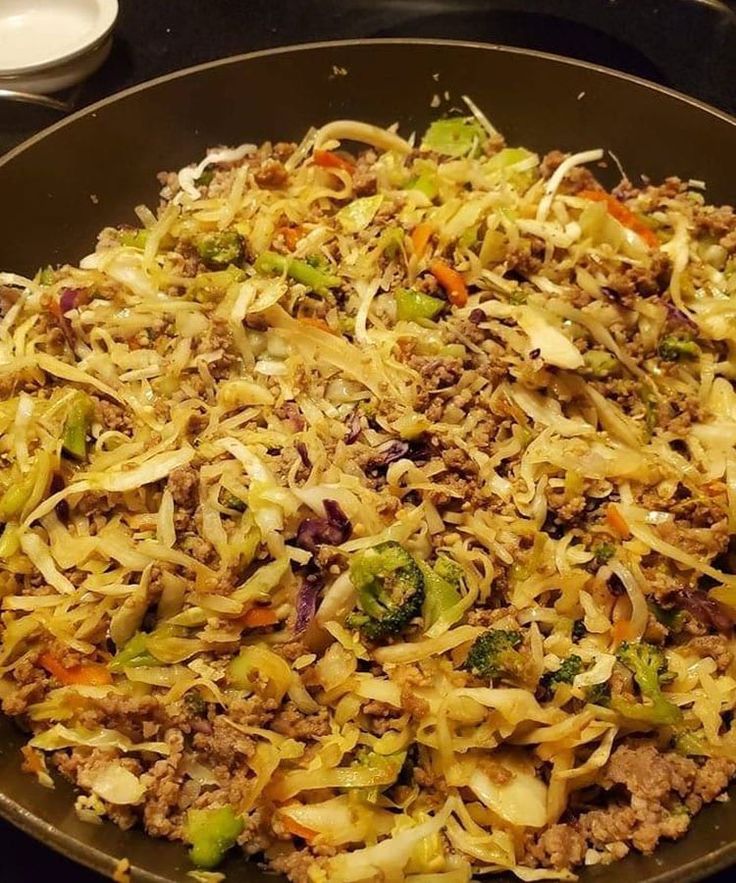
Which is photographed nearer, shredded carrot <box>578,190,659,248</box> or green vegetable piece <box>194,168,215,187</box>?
shredded carrot <box>578,190,659,248</box>

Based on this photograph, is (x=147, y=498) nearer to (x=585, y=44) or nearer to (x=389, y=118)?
(x=389, y=118)

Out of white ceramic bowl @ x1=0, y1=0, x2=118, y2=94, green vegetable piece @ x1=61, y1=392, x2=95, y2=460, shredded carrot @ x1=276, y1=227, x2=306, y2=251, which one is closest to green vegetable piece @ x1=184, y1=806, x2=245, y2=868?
green vegetable piece @ x1=61, y1=392, x2=95, y2=460

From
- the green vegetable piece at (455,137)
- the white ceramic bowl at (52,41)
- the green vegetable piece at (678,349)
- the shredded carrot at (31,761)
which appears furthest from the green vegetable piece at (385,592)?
the white ceramic bowl at (52,41)

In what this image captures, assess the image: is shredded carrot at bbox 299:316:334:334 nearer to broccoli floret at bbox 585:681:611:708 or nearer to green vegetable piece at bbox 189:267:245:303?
green vegetable piece at bbox 189:267:245:303

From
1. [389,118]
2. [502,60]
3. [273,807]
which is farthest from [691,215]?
[273,807]

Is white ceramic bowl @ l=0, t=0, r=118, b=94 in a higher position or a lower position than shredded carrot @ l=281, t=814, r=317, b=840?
higher

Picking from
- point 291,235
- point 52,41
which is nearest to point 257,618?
point 291,235

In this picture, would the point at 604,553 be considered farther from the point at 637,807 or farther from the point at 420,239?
the point at 420,239
